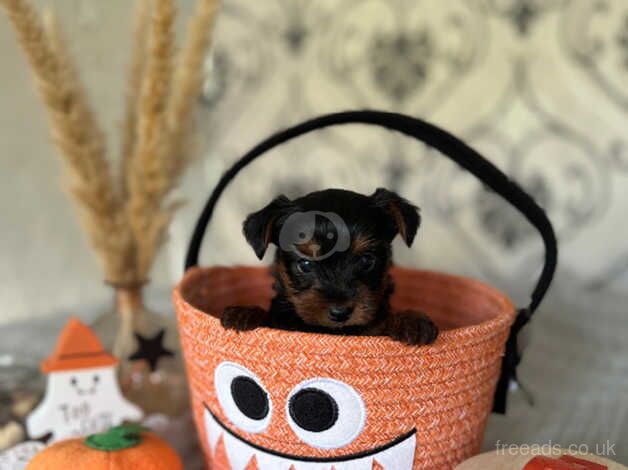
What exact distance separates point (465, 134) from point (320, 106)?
38 centimetres

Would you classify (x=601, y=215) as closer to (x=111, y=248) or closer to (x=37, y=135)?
(x=111, y=248)

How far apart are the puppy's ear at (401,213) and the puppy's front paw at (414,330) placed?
9cm

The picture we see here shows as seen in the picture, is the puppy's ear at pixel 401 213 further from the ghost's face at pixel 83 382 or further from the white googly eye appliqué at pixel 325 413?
the ghost's face at pixel 83 382

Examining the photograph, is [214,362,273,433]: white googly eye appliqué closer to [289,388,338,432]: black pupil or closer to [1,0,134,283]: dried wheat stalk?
[289,388,338,432]: black pupil

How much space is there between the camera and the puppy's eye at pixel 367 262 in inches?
25.5

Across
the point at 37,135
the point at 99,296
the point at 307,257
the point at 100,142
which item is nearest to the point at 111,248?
the point at 100,142

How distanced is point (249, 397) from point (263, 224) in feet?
0.59

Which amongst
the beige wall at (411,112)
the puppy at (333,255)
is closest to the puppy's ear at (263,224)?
the puppy at (333,255)

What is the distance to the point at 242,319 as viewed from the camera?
2.00 ft

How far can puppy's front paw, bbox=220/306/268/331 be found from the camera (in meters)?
0.60

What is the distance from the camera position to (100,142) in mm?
898

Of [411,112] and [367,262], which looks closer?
[367,262]

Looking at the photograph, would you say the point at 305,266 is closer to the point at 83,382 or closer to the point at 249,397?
the point at 249,397

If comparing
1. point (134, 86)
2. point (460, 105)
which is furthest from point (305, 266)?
point (460, 105)
